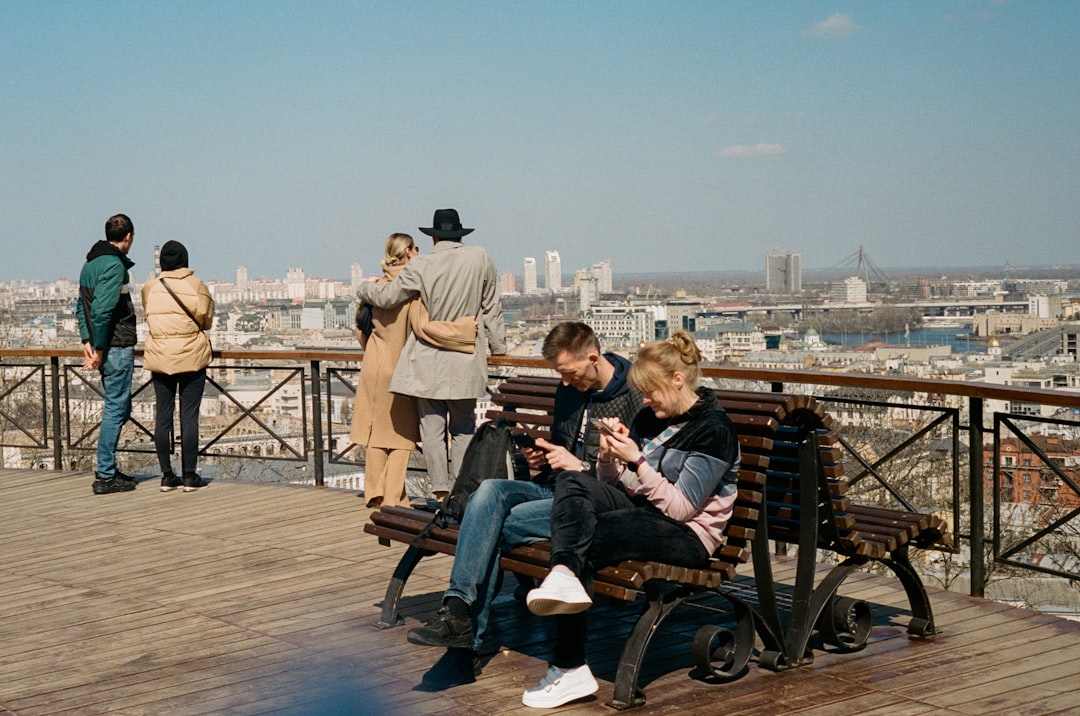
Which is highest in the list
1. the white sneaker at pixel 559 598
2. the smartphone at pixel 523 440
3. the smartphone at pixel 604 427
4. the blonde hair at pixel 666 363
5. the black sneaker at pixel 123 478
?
the blonde hair at pixel 666 363

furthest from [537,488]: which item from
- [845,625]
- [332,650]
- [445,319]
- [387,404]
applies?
[387,404]

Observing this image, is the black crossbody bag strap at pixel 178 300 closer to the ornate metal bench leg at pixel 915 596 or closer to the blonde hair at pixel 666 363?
the blonde hair at pixel 666 363

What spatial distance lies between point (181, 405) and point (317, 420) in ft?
2.85

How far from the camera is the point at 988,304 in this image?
4488cm

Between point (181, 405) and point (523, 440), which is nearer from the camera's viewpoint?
point (523, 440)

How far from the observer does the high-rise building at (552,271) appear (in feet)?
210

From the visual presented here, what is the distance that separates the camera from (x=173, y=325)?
7.84 m

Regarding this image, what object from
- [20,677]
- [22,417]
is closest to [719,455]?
[20,677]

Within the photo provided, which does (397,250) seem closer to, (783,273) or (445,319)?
(445,319)

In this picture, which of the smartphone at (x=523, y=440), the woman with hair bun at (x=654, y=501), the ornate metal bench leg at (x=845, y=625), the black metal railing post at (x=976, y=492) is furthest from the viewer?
the black metal railing post at (x=976, y=492)

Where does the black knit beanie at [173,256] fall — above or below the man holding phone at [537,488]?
above

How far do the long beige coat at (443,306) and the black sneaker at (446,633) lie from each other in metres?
2.75

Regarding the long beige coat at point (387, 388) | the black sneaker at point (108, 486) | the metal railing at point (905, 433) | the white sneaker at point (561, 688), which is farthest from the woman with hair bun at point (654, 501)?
the black sneaker at point (108, 486)

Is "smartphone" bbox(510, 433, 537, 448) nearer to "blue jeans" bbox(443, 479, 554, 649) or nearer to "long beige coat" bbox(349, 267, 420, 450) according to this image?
"blue jeans" bbox(443, 479, 554, 649)
